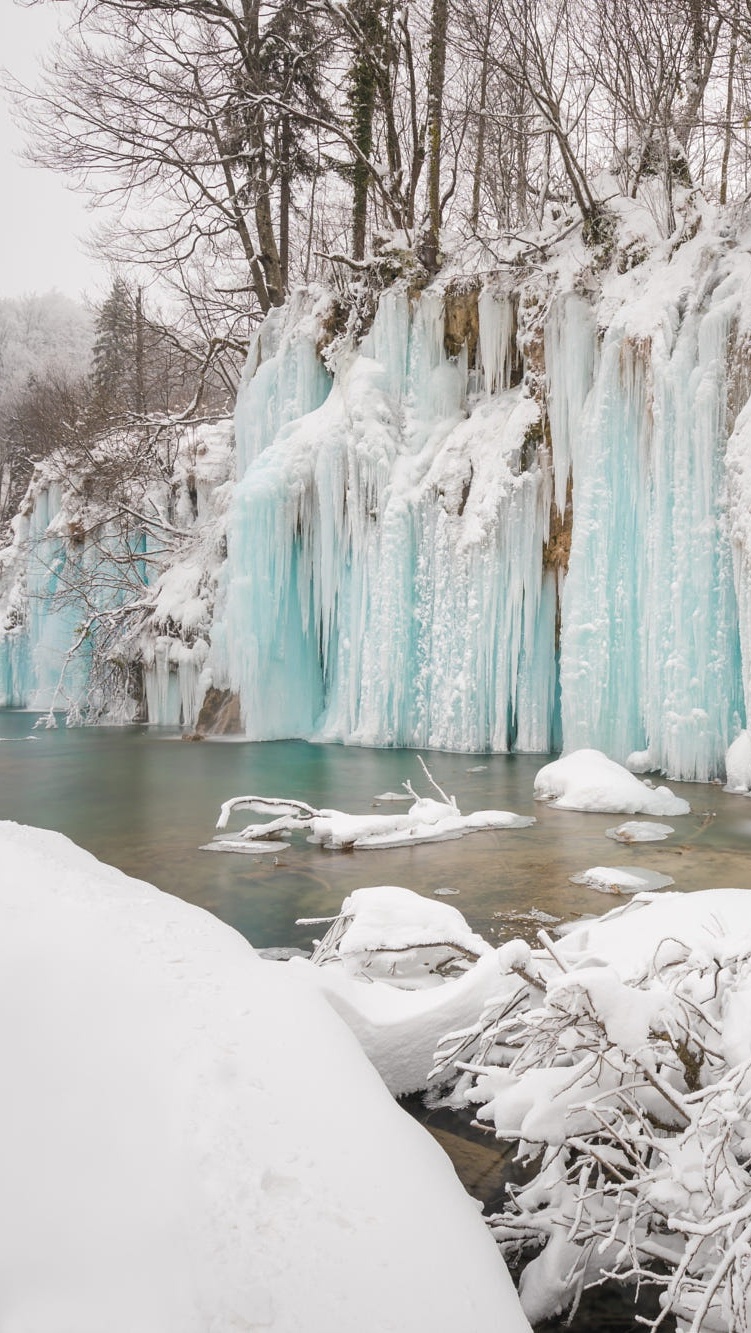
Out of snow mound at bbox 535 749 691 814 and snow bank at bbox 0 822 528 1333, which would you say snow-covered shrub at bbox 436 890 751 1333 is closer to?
snow bank at bbox 0 822 528 1333

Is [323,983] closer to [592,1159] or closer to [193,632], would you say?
[592,1159]

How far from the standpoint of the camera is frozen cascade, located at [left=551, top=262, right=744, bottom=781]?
8000 millimetres

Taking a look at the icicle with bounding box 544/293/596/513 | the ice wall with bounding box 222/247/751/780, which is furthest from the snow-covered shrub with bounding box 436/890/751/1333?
the icicle with bounding box 544/293/596/513

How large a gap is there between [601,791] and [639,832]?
1166 mm

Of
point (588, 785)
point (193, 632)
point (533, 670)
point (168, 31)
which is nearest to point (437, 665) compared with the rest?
point (533, 670)

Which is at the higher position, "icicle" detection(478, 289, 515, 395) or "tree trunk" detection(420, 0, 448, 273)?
"tree trunk" detection(420, 0, 448, 273)

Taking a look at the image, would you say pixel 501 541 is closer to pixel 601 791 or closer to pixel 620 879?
pixel 601 791

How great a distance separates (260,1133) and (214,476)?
674 inches

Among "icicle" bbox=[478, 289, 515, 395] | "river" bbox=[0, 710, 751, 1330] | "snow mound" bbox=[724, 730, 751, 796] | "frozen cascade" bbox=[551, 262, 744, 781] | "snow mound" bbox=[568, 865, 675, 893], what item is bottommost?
"river" bbox=[0, 710, 751, 1330]

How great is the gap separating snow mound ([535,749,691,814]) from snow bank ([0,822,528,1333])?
5.32 metres

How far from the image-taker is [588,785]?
273 inches

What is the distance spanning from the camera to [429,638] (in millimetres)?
10945

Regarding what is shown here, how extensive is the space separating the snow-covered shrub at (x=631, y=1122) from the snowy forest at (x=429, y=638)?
0.01 metres

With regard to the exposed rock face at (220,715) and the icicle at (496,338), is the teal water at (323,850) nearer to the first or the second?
the exposed rock face at (220,715)
